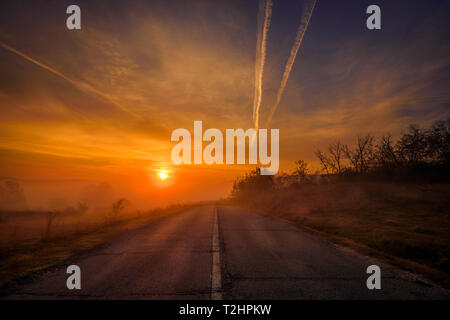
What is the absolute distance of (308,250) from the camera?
24.0 ft

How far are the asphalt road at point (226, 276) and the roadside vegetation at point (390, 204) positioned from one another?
1.67 metres

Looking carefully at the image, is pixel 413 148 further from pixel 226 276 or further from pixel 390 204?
pixel 226 276

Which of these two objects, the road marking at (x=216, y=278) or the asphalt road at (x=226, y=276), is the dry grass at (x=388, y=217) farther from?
the road marking at (x=216, y=278)

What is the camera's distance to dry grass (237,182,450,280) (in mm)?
7180

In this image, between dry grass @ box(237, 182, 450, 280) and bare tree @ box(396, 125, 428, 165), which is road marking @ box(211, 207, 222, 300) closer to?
dry grass @ box(237, 182, 450, 280)

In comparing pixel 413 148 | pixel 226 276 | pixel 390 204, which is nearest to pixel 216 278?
pixel 226 276

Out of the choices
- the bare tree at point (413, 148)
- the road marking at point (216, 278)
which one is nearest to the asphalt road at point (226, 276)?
the road marking at point (216, 278)

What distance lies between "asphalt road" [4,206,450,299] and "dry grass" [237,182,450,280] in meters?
2.01

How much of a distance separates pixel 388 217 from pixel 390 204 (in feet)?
19.3
